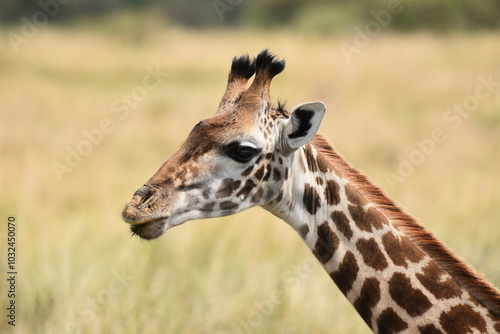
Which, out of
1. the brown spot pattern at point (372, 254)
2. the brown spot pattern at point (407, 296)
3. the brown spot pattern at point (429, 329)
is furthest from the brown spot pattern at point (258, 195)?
the brown spot pattern at point (429, 329)

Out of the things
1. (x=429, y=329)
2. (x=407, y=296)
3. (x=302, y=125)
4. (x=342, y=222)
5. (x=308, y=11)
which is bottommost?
(x=429, y=329)

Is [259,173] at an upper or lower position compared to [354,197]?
upper

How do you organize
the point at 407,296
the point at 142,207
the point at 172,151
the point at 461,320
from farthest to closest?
the point at 172,151, the point at 407,296, the point at 461,320, the point at 142,207

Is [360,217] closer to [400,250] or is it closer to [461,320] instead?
[400,250]

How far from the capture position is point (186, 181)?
3.97m

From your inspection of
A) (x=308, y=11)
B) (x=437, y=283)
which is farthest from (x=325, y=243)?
(x=308, y=11)

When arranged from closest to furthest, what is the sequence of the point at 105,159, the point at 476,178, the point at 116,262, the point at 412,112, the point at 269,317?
the point at 269,317 < the point at 116,262 < the point at 476,178 < the point at 105,159 < the point at 412,112

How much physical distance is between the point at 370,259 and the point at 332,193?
0.44m

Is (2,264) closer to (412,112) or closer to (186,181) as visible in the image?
(186,181)

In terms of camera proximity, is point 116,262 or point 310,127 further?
point 116,262

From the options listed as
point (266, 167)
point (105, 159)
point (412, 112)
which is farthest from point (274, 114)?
point (412, 112)

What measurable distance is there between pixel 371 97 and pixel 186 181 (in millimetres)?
13948

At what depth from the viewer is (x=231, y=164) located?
4.05 meters

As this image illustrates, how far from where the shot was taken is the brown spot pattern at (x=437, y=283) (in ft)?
13.1
